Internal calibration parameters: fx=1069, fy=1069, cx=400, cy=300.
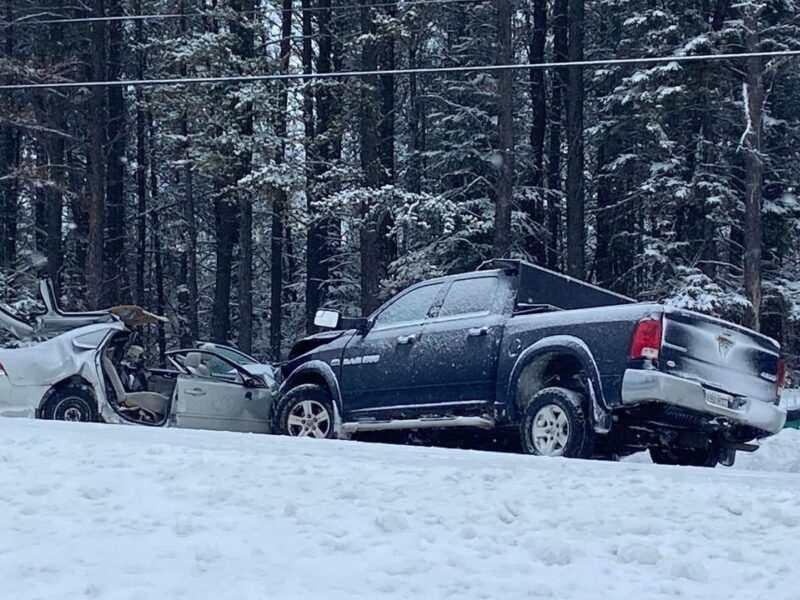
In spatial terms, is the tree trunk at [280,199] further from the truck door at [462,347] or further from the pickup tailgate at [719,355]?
the pickup tailgate at [719,355]

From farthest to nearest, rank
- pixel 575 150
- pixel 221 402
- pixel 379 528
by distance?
pixel 575 150 < pixel 221 402 < pixel 379 528

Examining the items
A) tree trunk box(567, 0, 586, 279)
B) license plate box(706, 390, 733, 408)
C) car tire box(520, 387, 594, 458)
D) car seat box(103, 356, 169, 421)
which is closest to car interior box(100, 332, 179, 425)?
car seat box(103, 356, 169, 421)

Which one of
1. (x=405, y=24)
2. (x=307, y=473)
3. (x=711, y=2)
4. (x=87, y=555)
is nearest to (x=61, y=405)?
(x=307, y=473)

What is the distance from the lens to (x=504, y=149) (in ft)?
71.6

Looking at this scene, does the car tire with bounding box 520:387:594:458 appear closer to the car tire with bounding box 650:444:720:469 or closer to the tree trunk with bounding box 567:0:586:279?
the car tire with bounding box 650:444:720:469

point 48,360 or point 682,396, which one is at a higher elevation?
point 48,360

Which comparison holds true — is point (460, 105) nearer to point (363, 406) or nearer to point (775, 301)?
point (775, 301)

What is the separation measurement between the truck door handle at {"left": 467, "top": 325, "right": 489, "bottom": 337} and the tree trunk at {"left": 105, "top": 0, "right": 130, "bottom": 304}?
20827 millimetres

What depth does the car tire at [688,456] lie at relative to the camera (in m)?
10.0

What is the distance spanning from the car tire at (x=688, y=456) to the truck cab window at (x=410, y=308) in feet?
8.92

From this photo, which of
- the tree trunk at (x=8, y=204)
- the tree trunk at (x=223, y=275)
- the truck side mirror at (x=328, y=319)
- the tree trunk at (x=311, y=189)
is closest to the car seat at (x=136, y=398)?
the truck side mirror at (x=328, y=319)

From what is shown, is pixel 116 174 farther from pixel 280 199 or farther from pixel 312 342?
pixel 312 342

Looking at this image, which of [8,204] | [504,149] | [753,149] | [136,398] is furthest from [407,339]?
[8,204]

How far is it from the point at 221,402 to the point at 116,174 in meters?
24.4
